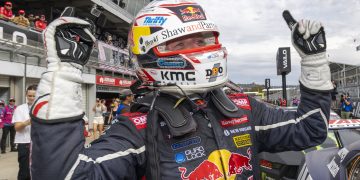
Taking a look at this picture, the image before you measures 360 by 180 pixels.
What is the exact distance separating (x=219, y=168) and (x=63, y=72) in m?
0.84

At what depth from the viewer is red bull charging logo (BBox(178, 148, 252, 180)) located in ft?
5.74

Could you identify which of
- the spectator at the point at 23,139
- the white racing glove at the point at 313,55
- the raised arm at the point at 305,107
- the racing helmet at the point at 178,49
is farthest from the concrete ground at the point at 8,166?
the white racing glove at the point at 313,55

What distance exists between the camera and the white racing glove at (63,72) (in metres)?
1.47

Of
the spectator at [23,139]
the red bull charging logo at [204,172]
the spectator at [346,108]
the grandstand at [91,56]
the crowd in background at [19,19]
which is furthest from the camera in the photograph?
the spectator at [346,108]

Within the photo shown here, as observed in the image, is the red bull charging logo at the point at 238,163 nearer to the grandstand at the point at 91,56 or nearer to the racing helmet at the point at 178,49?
the racing helmet at the point at 178,49

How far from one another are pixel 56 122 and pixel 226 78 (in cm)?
97

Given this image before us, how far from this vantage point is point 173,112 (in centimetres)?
183

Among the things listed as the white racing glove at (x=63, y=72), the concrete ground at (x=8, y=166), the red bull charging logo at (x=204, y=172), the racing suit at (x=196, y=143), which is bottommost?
the concrete ground at (x=8, y=166)

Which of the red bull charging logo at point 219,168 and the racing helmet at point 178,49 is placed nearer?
the red bull charging logo at point 219,168

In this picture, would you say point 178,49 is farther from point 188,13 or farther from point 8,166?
point 8,166

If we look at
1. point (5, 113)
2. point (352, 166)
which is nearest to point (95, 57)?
point (5, 113)

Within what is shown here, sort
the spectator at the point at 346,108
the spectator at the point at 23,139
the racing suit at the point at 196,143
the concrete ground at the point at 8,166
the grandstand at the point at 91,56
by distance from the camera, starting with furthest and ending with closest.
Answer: the spectator at the point at 346,108
the grandstand at the point at 91,56
the concrete ground at the point at 8,166
the spectator at the point at 23,139
the racing suit at the point at 196,143

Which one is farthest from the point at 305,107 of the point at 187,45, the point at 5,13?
the point at 5,13

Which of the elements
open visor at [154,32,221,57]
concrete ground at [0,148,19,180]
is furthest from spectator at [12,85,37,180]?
open visor at [154,32,221,57]
